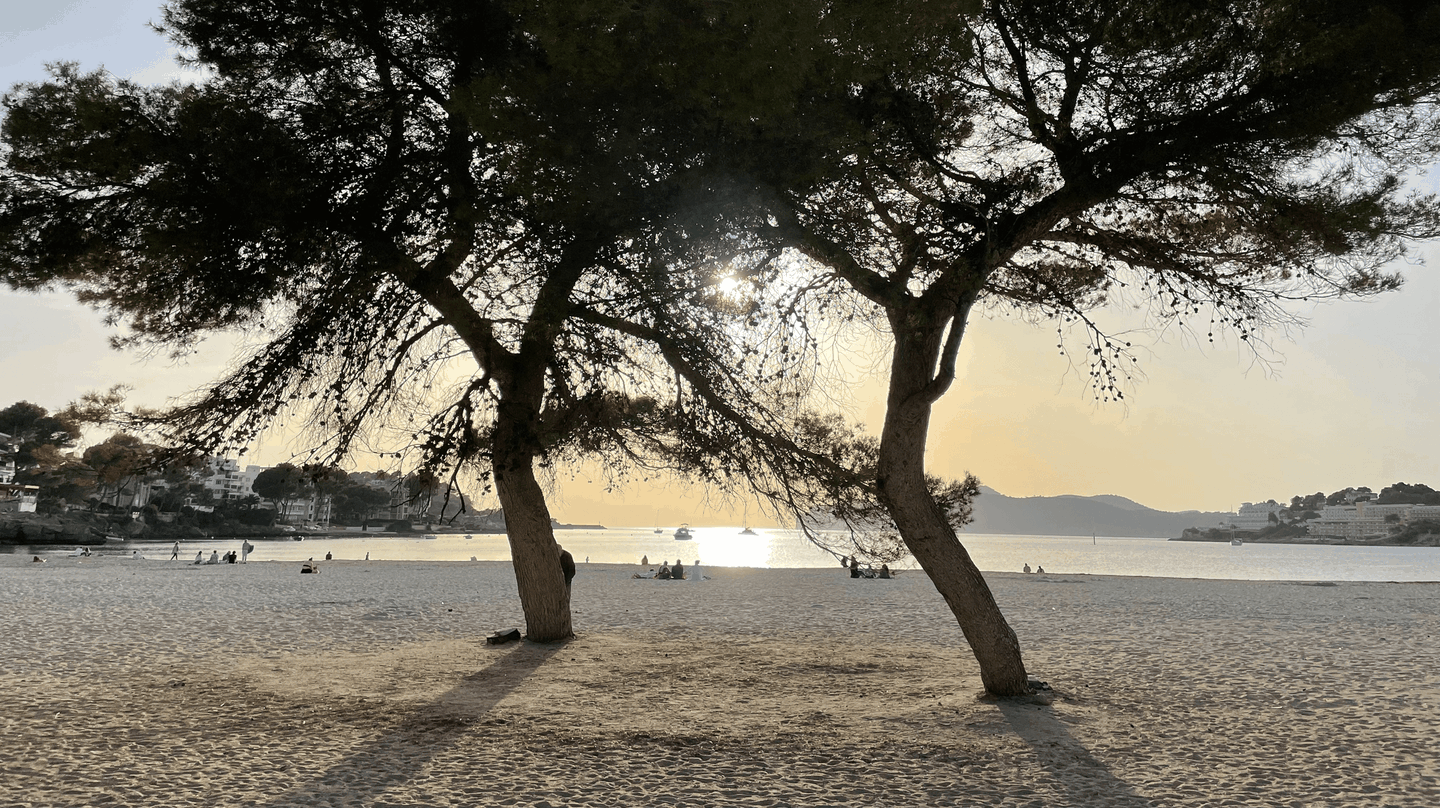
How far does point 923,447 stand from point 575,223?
11.8 feet

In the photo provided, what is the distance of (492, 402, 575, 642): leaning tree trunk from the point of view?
10250mm

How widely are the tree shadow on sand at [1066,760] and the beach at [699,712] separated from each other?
0.03 metres

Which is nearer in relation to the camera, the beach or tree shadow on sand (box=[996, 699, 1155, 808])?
tree shadow on sand (box=[996, 699, 1155, 808])

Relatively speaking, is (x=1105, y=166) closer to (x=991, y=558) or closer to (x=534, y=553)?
(x=534, y=553)

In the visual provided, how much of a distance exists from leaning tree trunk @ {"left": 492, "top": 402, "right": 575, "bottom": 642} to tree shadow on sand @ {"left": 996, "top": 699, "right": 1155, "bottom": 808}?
17.3 feet

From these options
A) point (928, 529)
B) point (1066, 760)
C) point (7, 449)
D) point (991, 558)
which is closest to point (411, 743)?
point (1066, 760)

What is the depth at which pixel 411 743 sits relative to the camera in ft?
19.4

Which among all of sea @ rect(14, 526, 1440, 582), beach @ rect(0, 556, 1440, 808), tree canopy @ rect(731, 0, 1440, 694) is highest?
tree canopy @ rect(731, 0, 1440, 694)

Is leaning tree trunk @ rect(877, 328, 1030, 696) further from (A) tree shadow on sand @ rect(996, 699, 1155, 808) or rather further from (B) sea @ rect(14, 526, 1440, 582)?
(B) sea @ rect(14, 526, 1440, 582)

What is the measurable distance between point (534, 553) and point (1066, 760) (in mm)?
A: 6604

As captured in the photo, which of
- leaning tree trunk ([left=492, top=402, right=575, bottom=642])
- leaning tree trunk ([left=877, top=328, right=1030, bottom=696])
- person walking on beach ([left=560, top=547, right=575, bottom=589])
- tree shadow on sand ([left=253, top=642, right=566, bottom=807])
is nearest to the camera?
tree shadow on sand ([left=253, top=642, right=566, bottom=807])

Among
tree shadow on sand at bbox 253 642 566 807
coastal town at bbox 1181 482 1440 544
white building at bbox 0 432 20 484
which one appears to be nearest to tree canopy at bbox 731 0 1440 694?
tree shadow on sand at bbox 253 642 566 807

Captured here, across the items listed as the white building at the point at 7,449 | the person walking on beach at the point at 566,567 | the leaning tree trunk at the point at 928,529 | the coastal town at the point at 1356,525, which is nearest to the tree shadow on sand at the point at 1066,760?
the leaning tree trunk at the point at 928,529

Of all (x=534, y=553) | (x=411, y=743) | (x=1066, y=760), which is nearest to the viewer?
(x=1066, y=760)
